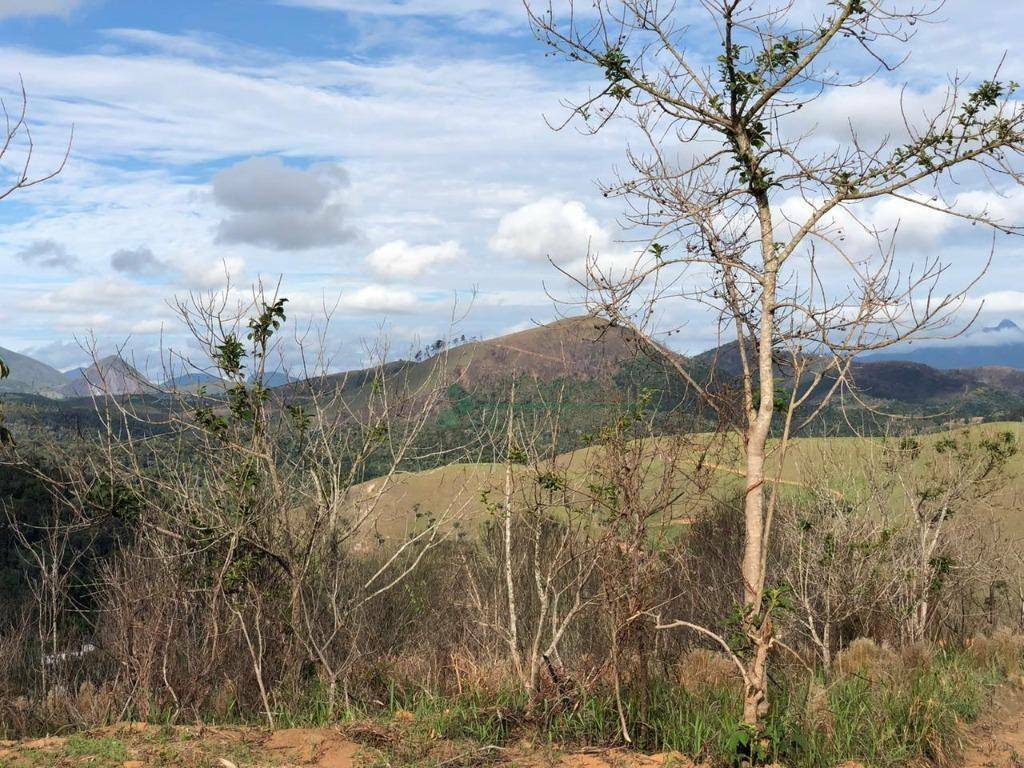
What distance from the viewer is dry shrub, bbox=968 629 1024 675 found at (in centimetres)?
1104

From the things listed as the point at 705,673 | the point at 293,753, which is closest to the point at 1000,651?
the point at 705,673

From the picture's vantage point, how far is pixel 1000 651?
39.5 feet

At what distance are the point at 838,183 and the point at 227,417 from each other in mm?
6424

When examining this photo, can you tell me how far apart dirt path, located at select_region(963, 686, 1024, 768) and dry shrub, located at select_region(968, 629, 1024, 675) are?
124 cm

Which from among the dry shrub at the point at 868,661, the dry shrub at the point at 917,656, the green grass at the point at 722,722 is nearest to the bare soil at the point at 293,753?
the green grass at the point at 722,722

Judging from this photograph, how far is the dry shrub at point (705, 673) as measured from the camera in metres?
8.35

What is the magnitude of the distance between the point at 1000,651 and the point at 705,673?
558cm

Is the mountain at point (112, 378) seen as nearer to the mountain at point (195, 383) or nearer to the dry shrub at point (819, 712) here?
the mountain at point (195, 383)

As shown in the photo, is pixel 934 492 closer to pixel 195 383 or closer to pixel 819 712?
pixel 819 712

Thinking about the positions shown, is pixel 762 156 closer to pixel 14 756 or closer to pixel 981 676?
pixel 981 676

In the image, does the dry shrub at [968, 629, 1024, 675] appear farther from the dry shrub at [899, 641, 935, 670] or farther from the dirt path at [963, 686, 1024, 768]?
the dirt path at [963, 686, 1024, 768]

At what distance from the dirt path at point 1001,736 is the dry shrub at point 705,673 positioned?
2.05m

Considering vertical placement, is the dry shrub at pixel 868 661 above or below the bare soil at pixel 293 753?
below

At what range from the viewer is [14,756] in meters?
7.09
